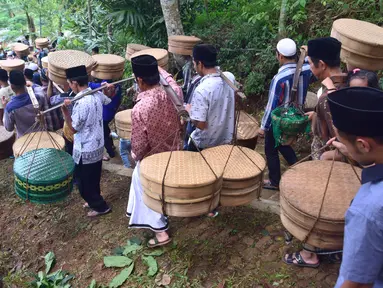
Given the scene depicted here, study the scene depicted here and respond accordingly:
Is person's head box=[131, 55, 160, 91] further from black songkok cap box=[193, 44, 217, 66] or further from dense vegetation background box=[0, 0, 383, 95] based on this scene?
dense vegetation background box=[0, 0, 383, 95]

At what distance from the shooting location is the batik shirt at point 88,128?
3873 millimetres

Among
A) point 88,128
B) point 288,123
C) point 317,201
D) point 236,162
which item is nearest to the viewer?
point 317,201

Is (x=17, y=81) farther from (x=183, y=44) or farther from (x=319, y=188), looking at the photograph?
(x=319, y=188)

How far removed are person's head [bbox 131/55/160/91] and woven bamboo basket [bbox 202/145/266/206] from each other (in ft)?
2.96

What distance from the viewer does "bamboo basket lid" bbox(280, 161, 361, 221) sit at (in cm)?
232

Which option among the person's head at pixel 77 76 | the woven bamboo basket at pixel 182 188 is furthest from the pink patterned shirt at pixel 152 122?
the person's head at pixel 77 76

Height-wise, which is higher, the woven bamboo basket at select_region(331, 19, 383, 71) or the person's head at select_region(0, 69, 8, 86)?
the woven bamboo basket at select_region(331, 19, 383, 71)

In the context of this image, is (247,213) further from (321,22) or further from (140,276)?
(321,22)

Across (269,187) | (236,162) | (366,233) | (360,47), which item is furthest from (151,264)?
(360,47)

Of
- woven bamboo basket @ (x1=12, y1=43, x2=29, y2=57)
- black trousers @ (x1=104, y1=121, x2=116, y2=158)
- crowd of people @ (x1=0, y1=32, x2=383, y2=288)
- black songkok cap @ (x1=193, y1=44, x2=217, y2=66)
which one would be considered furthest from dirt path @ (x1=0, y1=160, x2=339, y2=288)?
woven bamboo basket @ (x1=12, y1=43, x2=29, y2=57)

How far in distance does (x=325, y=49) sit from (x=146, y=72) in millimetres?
1676

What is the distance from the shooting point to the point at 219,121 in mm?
3727

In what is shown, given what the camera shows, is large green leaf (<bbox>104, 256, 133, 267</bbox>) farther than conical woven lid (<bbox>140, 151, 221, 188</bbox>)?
Yes

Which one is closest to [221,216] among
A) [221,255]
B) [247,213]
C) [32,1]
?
[247,213]
